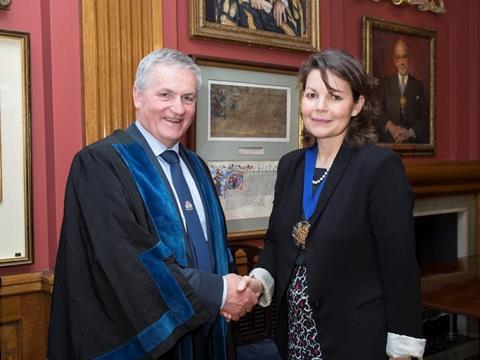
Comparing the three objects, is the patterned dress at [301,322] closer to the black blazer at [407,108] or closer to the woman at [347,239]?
the woman at [347,239]

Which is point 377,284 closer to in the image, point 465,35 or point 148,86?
point 148,86

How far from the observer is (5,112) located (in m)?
2.44

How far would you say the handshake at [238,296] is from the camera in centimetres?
200

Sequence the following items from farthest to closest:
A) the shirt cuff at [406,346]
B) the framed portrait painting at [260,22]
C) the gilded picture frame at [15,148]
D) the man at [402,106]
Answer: the man at [402,106] < the framed portrait painting at [260,22] < the gilded picture frame at [15,148] < the shirt cuff at [406,346]

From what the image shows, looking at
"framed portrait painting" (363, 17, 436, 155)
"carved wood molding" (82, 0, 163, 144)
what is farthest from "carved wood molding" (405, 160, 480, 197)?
"carved wood molding" (82, 0, 163, 144)

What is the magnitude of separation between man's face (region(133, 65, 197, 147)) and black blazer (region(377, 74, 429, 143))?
2341 millimetres

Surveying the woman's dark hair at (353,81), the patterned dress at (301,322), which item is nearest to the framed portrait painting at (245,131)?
the woman's dark hair at (353,81)

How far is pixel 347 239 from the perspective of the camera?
1.83 m

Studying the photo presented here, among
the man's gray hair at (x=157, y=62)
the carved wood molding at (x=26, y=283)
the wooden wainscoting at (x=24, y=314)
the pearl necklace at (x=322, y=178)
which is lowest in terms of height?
the wooden wainscoting at (x=24, y=314)

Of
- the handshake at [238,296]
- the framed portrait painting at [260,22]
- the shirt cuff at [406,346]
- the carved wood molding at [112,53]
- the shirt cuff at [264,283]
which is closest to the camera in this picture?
the shirt cuff at [406,346]

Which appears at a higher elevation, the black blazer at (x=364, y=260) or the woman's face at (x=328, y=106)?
the woman's face at (x=328, y=106)

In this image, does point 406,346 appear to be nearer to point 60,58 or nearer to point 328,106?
point 328,106

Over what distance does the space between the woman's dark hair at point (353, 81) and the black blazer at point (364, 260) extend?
0.29ft

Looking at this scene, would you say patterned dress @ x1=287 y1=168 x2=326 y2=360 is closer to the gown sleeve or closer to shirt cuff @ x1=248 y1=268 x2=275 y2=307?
shirt cuff @ x1=248 y1=268 x2=275 y2=307
